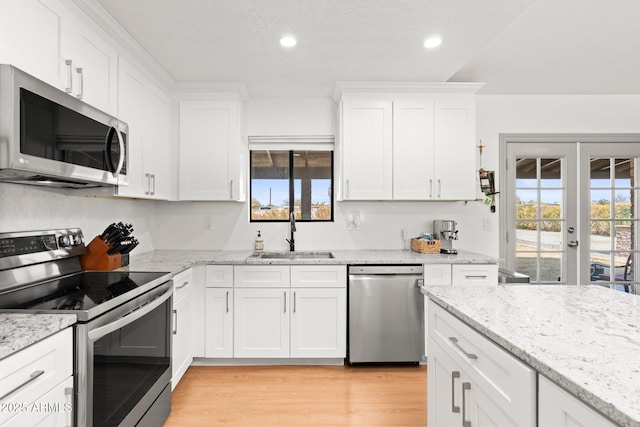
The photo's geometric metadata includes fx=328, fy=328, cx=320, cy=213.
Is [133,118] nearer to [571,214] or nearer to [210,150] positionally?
[210,150]

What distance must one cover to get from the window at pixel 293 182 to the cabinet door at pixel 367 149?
0.45m

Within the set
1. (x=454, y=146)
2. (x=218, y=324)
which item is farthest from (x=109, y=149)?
(x=454, y=146)

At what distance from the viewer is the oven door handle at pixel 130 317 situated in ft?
4.21

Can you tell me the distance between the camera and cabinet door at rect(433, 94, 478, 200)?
2945 millimetres

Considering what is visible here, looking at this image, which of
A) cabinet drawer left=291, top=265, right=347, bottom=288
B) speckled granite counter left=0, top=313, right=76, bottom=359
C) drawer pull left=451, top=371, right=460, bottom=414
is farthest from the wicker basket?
speckled granite counter left=0, top=313, right=76, bottom=359

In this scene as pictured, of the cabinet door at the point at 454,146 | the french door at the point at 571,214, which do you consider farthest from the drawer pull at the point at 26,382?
the french door at the point at 571,214

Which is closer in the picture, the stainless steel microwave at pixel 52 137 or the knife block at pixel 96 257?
the stainless steel microwave at pixel 52 137

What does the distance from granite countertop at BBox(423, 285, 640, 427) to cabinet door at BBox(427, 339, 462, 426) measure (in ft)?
0.70

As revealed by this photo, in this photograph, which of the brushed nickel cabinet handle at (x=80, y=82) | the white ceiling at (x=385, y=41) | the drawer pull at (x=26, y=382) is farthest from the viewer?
the white ceiling at (x=385, y=41)

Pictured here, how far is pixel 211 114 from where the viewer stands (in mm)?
2918

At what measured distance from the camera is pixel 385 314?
2.61 meters

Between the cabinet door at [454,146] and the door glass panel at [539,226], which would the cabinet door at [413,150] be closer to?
the cabinet door at [454,146]

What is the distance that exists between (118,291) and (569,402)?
170cm

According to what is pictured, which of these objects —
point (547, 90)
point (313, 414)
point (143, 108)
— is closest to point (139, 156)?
point (143, 108)
